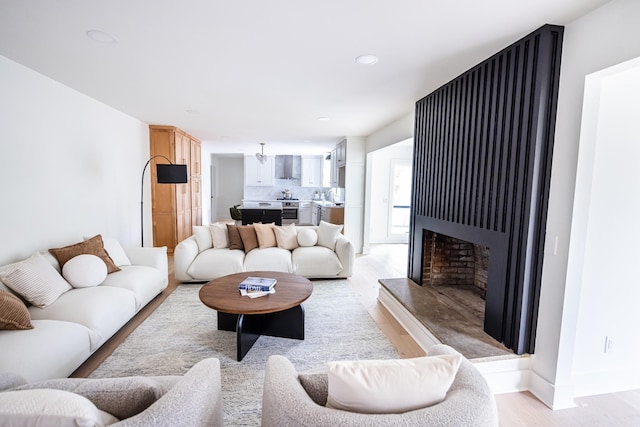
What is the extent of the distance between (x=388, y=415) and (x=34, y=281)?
108 inches

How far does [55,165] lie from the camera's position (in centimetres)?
306

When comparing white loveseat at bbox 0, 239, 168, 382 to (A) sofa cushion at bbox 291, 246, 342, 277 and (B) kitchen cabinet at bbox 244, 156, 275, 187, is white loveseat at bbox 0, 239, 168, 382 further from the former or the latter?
(B) kitchen cabinet at bbox 244, 156, 275, 187

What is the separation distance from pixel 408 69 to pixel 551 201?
5.01 feet

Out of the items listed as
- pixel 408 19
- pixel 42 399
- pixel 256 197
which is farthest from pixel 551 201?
pixel 256 197

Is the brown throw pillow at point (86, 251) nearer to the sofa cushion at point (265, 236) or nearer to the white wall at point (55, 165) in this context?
the white wall at point (55, 165)

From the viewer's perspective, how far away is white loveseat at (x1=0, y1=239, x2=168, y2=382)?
167 cm

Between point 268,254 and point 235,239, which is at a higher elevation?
point 235,239

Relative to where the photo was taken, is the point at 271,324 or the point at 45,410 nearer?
the point at 45,410

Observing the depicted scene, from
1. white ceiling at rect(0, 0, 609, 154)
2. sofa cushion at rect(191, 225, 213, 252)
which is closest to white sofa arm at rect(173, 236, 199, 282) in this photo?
sofa cushion at rect(191, 225, 213, 252)

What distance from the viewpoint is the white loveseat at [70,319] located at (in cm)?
167

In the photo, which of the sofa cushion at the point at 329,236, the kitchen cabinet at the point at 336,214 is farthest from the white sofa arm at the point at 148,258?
the kitchen cabinet at the point at 336,214

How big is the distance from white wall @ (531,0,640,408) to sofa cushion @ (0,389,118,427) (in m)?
2.37

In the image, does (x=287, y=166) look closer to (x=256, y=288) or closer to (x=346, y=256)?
(x=346, y=256)

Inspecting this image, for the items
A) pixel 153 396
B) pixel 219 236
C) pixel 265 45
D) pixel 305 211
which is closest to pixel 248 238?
pixel 219 236
